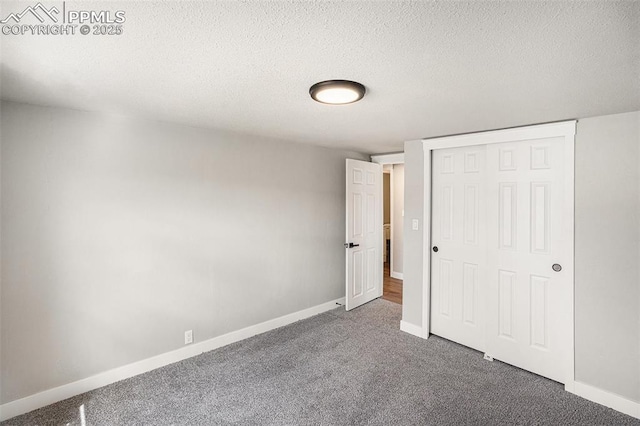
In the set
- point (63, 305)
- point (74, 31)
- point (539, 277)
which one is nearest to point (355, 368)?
point (539, 277)

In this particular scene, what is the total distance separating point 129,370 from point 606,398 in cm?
372

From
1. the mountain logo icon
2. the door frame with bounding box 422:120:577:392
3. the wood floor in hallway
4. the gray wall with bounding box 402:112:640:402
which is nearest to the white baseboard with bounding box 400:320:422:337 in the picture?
the door frame with bounding box 422:120:577:392

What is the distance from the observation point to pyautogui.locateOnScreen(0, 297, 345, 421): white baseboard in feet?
7.17

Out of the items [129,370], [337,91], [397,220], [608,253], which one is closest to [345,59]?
[337,91]

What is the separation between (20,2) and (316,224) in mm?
3267

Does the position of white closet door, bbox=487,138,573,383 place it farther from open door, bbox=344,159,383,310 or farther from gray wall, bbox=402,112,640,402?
open door, bbox=344,159,383,310

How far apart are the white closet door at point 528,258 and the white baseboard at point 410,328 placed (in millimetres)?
714

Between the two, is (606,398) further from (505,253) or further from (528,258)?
(505,253)

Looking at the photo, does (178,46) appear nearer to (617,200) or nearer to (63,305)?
(63,305)

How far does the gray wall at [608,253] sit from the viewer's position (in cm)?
222

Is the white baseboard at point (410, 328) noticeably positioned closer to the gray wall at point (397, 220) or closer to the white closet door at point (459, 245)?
the white closet door at point (459, 245)

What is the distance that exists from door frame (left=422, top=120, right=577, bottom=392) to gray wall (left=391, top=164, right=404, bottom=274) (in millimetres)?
2316

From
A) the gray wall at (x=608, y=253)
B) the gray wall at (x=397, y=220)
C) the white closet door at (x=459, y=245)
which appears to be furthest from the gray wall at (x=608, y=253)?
the gray wall at (x=397, y=220)

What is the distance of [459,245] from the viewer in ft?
10.7
